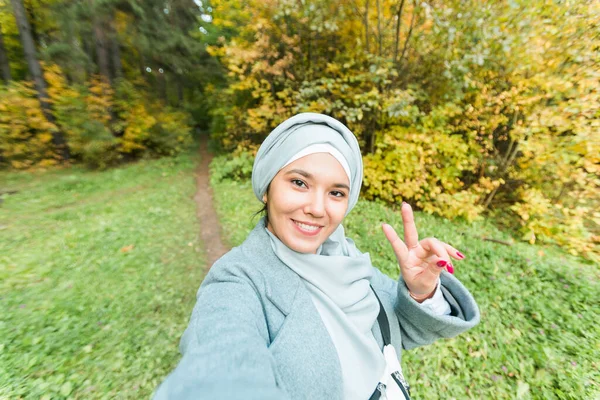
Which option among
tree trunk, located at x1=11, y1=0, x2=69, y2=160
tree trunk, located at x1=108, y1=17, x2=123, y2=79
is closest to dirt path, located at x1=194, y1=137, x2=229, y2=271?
tree trunk, located at x1=11, y1=0, x2=69, y2=160

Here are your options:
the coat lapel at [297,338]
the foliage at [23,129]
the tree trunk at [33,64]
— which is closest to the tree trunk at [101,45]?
the tree trunk at [33,64]

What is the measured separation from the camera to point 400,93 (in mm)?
4816

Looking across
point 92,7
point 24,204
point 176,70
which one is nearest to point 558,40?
point 24,204

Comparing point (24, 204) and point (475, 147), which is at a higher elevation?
point (475, 147)

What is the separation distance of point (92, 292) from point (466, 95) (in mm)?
7764

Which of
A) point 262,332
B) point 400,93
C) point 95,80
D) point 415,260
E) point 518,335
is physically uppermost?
A: point 400,93

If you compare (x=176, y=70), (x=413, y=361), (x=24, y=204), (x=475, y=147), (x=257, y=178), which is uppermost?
(x=176, y=70)

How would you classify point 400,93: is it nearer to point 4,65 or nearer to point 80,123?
point 80,123

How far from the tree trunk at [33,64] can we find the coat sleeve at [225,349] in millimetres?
12646

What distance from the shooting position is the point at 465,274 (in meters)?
3.74

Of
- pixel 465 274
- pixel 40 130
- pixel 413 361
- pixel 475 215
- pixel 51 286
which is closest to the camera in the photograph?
pixel 413 361

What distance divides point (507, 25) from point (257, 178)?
16.3ft

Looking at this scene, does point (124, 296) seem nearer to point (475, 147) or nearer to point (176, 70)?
point (475, 147)

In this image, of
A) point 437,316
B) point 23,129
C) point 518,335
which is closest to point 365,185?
point 518,335
